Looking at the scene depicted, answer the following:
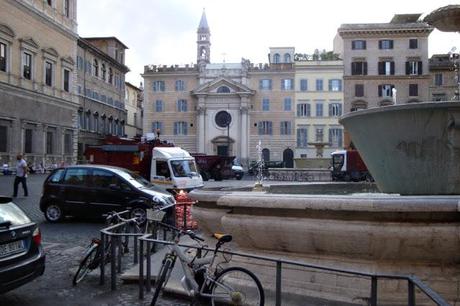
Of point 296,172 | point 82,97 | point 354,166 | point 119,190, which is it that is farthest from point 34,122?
point 119,190

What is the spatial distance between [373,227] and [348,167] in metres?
35.5

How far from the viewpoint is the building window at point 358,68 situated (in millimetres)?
65812

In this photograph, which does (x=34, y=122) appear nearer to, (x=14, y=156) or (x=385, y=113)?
(x=14, y=156)

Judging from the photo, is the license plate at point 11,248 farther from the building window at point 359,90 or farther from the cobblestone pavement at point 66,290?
the building window at point 359,90

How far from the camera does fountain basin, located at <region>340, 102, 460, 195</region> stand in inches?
264

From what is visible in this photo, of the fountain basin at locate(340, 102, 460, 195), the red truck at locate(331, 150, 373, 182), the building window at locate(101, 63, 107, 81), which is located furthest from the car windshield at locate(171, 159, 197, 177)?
the building window at locate(101, 63, 107, 81)

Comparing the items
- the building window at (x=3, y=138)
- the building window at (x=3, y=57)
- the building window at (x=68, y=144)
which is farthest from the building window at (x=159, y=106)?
the building window at (x=3, y=138)

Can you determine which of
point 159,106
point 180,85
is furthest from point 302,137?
point 159,106

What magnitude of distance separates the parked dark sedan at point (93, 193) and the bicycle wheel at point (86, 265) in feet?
21.5

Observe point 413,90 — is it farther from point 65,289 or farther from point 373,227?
point 373,227

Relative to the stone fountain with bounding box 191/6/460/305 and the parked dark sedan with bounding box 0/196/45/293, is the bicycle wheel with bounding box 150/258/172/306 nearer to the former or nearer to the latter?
the stone fountain with bounding box 191/6/460/305

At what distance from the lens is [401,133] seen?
7000mm

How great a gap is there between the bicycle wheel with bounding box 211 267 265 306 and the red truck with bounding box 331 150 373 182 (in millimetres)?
34386

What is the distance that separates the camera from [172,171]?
23547 millimetres
